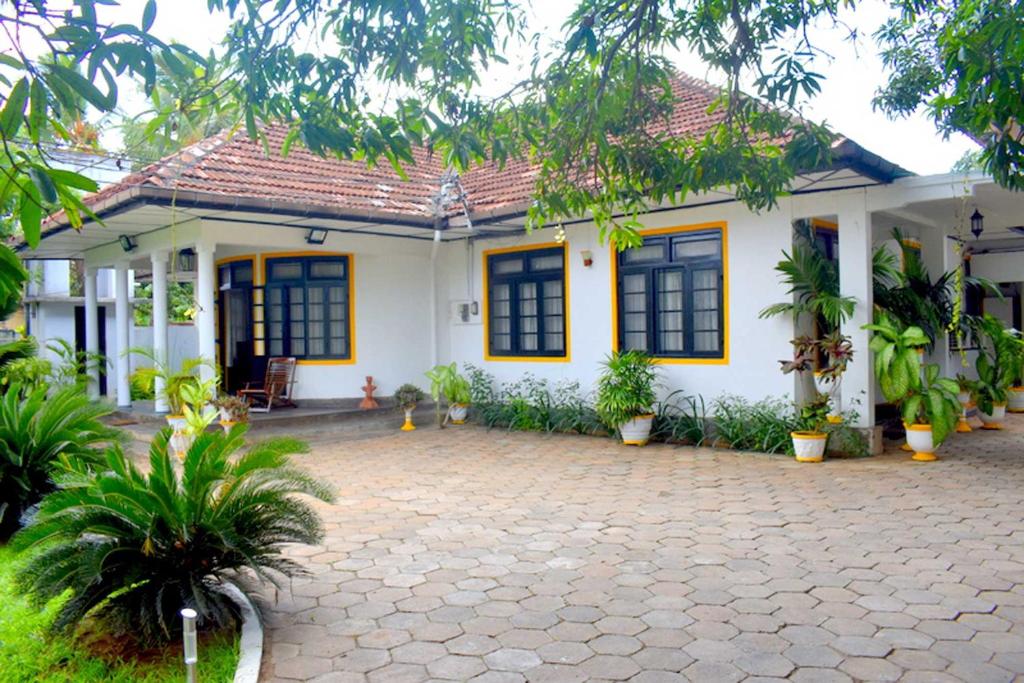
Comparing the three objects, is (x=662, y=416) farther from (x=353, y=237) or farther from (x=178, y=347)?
(x=178, y=347)

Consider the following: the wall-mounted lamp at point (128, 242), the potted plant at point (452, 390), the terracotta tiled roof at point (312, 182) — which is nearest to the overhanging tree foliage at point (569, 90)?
the terracotta tiled roof at point (312, 182)

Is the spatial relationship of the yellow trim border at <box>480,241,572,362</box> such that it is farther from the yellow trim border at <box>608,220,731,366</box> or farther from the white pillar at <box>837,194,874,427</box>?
the white pillar at <box>837,194,874,427</box>

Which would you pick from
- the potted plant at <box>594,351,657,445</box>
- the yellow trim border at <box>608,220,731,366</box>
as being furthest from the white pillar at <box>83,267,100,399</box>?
the potted plant at <box>594,351,657,445</box>

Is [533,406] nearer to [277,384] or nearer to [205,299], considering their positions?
[277,384]

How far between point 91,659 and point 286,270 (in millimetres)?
9678

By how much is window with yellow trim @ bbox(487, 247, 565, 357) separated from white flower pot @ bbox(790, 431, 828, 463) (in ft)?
13.1

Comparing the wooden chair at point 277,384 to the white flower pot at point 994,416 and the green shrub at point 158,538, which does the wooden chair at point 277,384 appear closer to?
the green shrub at point 158,538

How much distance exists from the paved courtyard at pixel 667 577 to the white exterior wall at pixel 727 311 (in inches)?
69.7

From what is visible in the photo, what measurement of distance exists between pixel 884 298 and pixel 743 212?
201 cm

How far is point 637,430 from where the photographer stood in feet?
33.1

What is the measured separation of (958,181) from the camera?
27.3 feet

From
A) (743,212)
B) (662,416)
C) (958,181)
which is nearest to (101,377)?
(662,416)

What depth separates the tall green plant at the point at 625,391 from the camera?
998cm

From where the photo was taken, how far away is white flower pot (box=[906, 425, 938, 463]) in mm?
8500
